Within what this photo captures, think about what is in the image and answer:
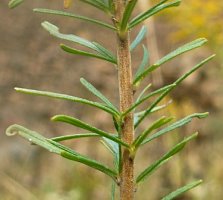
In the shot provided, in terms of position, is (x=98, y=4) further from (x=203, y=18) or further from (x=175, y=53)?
(x=203, y=18)

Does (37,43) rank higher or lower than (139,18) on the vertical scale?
higher

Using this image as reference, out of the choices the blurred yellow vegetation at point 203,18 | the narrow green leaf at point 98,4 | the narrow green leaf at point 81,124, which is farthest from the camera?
the blurred yellow vegetation at point 203,18

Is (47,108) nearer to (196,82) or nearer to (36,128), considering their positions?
(36,128)

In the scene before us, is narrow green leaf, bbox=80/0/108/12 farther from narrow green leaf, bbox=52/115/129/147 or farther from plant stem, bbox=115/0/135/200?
narrow green leaf, bbox=52/115/129/147

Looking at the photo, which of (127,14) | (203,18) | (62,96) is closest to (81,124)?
(62,96)

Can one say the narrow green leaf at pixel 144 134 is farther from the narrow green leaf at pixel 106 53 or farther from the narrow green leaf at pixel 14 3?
the narrow green leaf at pixel 14 3

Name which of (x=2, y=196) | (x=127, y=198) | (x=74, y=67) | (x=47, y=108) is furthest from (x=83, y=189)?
(x=127, y=198)

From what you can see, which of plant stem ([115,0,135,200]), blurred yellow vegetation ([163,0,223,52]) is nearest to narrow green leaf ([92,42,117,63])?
plant stem ([115,0,135,200])

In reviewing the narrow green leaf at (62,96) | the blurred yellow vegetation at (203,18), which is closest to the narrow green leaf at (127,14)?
the narrow green leaf at (62,96)

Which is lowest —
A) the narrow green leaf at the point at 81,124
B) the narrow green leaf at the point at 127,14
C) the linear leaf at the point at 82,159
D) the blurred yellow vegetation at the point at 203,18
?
the linear leaf at the point at 82,159
